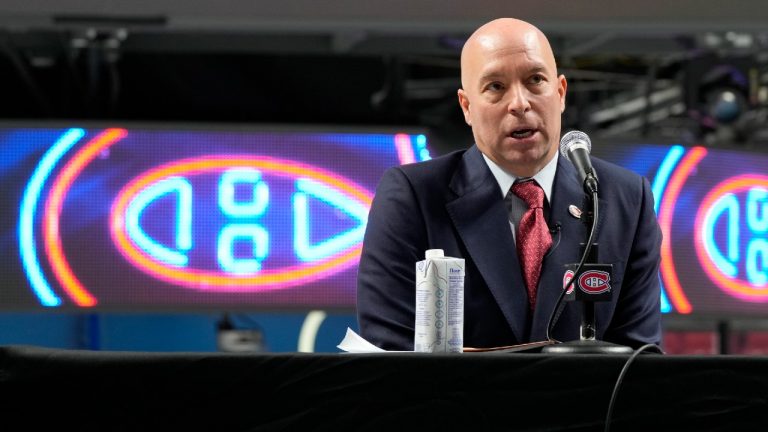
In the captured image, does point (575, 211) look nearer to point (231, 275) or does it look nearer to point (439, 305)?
point (439, 305)

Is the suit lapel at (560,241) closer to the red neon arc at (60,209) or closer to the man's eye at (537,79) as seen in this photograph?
the man's eye at (537,79)

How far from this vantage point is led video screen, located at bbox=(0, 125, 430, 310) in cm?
443

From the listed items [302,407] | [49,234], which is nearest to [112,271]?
[49,234]

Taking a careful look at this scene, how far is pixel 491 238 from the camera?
7.75ft

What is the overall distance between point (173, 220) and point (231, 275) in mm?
288

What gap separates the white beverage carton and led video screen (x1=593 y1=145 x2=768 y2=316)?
2828 millimetres

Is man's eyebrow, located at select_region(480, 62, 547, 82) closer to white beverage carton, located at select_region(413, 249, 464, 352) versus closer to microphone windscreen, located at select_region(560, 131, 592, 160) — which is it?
microphone windscreen, located at select_region(560, 131, 592, 160)

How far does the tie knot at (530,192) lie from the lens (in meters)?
2.42

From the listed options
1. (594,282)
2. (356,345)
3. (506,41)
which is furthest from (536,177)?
(356,345)

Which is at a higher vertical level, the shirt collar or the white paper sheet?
the shirt collar

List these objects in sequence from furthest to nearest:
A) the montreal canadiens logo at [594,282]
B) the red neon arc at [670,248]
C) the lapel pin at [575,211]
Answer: the red neon arc at [670,248], the lapel pin at [575,211], the montreal canadiens logo at [594,282]

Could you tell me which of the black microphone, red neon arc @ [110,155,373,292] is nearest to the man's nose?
the black microphone

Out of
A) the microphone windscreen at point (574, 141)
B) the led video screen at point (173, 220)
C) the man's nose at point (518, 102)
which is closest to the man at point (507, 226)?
the man's nose at point (518, 102)

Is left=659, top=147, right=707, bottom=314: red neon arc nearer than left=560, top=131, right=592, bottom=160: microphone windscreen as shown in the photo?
No
